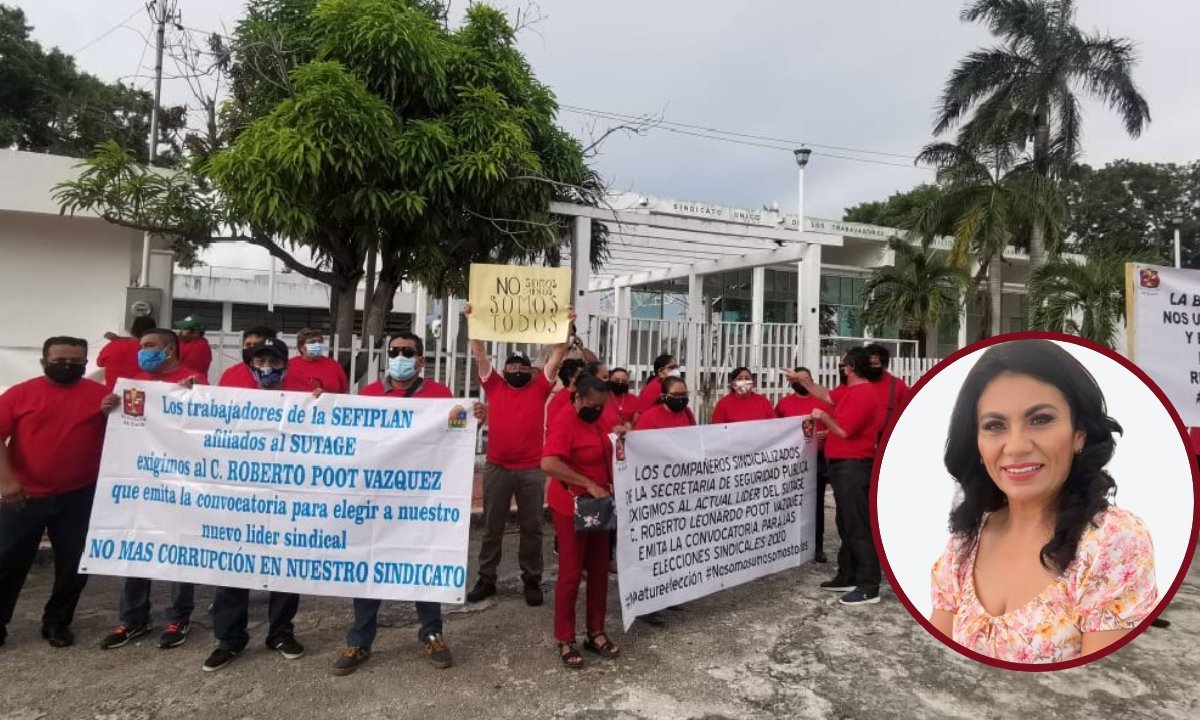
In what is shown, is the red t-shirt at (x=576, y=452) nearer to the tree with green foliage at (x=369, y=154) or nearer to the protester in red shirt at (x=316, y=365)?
the protester in red shirt at (x=316, y=365)

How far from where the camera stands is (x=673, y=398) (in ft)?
16.8

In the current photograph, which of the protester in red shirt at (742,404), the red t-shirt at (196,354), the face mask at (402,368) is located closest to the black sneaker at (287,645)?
the face mask at (402,368)

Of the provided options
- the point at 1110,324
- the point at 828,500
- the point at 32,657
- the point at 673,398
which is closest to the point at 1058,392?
the point at 673,398

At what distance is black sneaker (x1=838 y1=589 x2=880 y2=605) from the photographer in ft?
16.1

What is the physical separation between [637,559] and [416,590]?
3.92 ft

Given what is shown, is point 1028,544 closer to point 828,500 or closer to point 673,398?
point 673,398

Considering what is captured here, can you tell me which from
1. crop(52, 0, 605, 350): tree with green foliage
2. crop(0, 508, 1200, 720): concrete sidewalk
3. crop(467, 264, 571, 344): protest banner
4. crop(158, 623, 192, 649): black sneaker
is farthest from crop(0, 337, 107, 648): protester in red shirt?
crop(52, 0, 605, 350): tree with green foliage

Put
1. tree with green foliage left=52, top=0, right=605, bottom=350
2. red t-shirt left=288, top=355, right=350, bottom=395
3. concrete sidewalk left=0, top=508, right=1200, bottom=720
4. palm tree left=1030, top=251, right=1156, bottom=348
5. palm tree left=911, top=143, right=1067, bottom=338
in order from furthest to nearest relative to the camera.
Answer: palm tree left=911, top=143, right=1067, bottom=338
palm tree left=1030, top=251, right=1156, bottom=348
tree with green foliage left=52, top=0, right=605, bottom=350
red t-shirt left=288, top=355, right=350, bottom=395
concrete sidewalk left=0, top=508, right=1200, bottom=720

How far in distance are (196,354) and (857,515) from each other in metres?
5.17

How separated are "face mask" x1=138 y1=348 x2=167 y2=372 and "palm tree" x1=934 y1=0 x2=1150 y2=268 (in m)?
19.5

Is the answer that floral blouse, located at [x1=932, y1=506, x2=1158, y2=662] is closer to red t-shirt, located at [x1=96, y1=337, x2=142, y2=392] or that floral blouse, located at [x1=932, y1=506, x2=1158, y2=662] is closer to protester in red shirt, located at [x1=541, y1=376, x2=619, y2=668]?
protester in red shirt, located at [x1=541, y1=376, x2=619, y2=668]

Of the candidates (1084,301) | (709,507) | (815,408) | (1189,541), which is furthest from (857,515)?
(1084,301)

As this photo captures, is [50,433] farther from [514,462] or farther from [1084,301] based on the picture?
[1084,301]

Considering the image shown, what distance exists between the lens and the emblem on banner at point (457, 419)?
4.08 m
